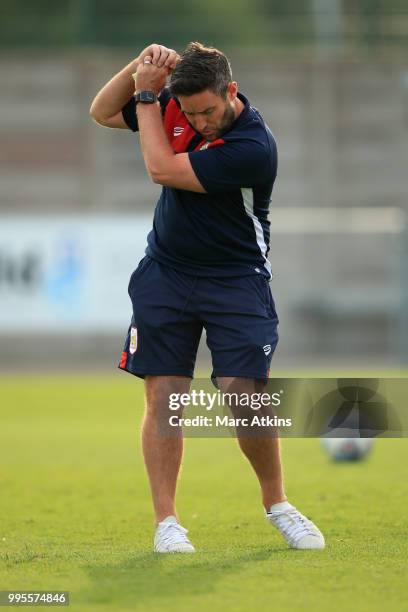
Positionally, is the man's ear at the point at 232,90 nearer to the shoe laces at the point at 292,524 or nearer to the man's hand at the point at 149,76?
the man's hand at the point at 149,76

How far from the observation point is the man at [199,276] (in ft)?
15.8

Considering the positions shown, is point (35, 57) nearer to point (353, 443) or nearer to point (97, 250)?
point (97, 250)

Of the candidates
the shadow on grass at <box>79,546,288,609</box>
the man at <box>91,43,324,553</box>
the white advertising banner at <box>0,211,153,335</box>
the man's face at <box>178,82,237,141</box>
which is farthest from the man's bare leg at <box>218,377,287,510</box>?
the white advertising banner at <box>0,211,153,335</box>

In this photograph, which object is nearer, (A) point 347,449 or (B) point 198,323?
(B) point 198,323

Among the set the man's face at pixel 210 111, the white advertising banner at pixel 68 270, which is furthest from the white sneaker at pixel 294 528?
the white advertising banner at pixel 68 270

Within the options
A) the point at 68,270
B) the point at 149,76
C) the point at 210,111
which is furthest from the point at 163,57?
the point at 68,270

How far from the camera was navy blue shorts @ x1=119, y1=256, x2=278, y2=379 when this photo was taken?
486 cm

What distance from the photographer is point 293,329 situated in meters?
17.5

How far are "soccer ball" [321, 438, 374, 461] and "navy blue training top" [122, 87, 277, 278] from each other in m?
3.13

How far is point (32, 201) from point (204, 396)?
14554 millimetres

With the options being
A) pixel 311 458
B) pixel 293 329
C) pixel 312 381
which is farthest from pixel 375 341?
pixel 312 381

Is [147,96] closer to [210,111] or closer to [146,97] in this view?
[146,97]

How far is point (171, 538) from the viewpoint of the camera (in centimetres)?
482

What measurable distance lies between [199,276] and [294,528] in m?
1.07
